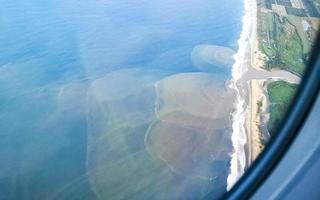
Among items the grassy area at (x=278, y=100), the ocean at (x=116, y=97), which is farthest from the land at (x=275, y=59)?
the ocean at (x=116, y=97)

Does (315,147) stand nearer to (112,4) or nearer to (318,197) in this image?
(318,197)

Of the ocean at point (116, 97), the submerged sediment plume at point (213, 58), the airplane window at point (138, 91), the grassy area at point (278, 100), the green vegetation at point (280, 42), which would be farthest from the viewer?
the submerged sediment plume at point (213, 58)

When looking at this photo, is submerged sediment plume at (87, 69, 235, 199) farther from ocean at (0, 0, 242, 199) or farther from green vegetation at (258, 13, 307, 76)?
green vegetation at (258, 13, 307, 76)

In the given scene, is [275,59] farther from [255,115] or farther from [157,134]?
[157,134]

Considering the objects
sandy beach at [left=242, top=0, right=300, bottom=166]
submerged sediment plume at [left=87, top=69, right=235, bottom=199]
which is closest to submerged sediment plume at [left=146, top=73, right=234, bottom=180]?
submerged sediment plume at [left=87, top=69, right=235, bottom=199]

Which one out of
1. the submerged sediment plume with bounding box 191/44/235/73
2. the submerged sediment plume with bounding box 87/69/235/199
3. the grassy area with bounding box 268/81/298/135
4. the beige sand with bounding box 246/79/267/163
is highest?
the grassy area with bounding box 268/81/298/135

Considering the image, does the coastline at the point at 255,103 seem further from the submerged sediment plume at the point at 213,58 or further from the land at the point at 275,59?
the submerged sediment plume at the point at 213,58

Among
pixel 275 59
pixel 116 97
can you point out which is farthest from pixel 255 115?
pixel 116 97
